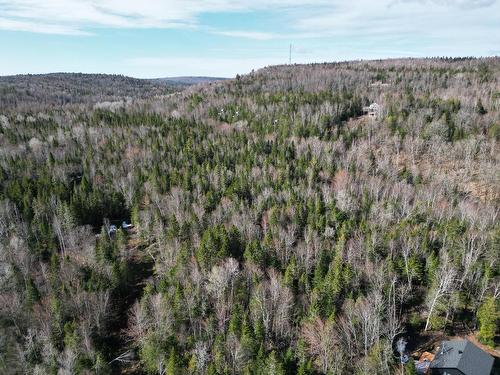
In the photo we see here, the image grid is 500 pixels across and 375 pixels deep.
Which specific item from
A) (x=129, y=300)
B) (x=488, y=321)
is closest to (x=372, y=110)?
(x=488, y=321)

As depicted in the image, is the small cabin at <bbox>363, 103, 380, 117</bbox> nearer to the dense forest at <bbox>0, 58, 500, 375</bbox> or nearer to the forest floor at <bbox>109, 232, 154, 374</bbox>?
the dense forest at <bbox>0, 58, 500, 375</bbox>

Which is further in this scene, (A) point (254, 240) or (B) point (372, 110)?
(B) point (372, 110)

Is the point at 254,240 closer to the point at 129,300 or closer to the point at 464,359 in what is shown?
the point at 129,300

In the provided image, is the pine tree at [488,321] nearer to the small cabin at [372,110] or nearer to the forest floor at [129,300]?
the forest floor at [129,300]

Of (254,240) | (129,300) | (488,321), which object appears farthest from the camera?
(254,240)

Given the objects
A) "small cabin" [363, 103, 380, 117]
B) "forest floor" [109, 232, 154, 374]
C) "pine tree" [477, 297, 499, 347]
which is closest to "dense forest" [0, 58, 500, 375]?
"pine tree" [477, 297, 499, 347]

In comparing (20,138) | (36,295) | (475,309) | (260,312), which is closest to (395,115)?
(475,309)

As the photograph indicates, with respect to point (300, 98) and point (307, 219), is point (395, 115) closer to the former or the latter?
point (300, 98)

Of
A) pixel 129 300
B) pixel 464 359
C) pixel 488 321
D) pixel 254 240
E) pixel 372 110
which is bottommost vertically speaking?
pixel 129 300
